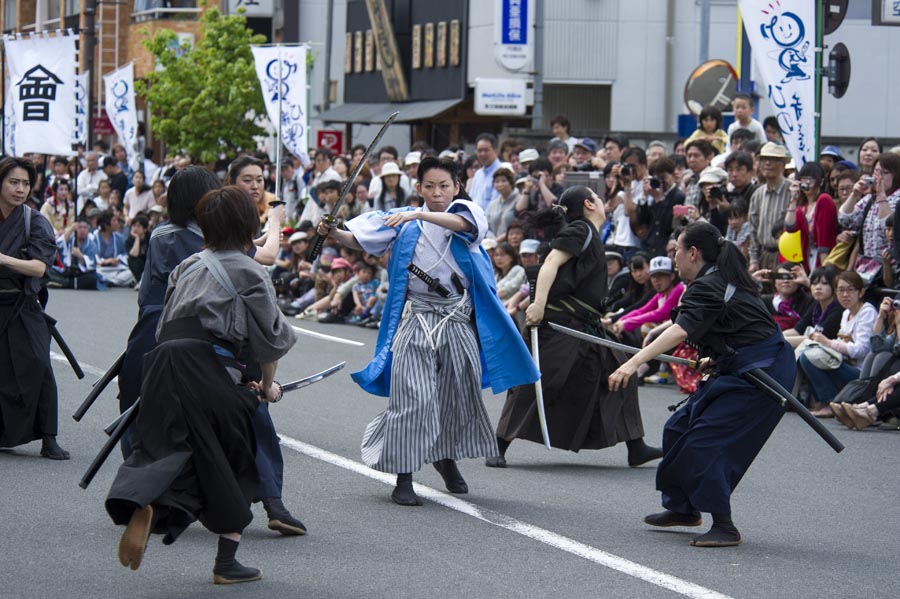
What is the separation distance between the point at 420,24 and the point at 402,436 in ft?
104

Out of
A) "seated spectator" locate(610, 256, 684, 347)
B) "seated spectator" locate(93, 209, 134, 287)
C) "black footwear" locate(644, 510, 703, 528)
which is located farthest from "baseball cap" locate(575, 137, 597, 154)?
"black footwear" locate(644, 510, 703, 528)

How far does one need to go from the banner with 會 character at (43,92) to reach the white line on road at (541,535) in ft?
45.4

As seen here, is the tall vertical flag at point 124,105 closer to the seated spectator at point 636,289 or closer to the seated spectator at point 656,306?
the seated spectator at point 636,289

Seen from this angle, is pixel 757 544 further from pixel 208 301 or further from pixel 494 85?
pixel 494 85

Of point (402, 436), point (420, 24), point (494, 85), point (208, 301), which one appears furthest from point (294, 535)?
point (420, 24)

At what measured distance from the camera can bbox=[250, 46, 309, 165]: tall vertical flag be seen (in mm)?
22359

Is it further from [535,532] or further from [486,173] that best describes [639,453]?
[486,173]

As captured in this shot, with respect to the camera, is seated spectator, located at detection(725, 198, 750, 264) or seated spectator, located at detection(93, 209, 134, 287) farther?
seated spectator, located at detection(93, 209, 134, 287)

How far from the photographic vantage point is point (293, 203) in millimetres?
23562

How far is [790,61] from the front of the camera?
555 inches

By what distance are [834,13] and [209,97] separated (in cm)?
2133

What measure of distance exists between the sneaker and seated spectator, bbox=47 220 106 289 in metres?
11.7

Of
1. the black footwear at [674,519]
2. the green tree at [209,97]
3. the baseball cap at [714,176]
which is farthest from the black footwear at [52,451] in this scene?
the green tree at [209,97]

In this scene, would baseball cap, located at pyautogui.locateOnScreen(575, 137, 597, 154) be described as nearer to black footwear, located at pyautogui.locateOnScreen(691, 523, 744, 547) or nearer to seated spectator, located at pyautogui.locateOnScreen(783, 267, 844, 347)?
seated spectator, located at pyautogui.locateOnScreen(783, 267, 844, 347)
